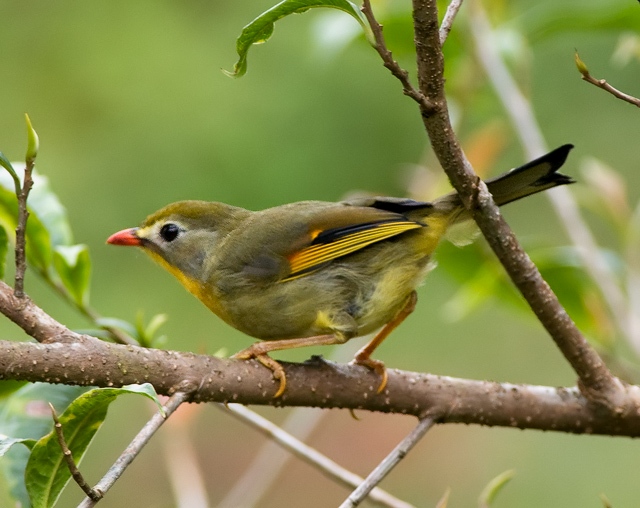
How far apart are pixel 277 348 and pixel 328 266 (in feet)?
1.62

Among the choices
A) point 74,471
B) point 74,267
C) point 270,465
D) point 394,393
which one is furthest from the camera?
point 270,465

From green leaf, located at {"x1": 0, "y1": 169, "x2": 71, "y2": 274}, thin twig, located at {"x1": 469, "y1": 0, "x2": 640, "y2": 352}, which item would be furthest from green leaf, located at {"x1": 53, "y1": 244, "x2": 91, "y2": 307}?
thin twig, located at {"x1": 469, "y1": 0, "x2": 640, "y2": 352}

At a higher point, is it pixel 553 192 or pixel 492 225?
pixel 553 192

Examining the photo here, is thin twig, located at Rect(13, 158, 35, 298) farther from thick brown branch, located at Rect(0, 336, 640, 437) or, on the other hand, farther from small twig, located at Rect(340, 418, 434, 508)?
small twig, located at Rect(340, 418, 434, 508)

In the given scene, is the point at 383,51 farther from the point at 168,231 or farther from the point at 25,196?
the point at 168,231

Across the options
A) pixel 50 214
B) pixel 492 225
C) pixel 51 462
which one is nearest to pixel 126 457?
pixel 51 462

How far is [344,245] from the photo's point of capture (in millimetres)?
3701

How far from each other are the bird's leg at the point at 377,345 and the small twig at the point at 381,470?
0.82 ft

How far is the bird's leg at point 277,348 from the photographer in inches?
107

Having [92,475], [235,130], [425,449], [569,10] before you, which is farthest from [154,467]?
[569,10]

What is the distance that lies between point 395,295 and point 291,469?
3.76m

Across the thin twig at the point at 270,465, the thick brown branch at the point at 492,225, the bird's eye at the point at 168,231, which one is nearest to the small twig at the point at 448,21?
the thick brown branch at the point at 492,225

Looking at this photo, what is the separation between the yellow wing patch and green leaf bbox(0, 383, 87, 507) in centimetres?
110

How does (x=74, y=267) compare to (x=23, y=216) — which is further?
(x=74, y=267)
